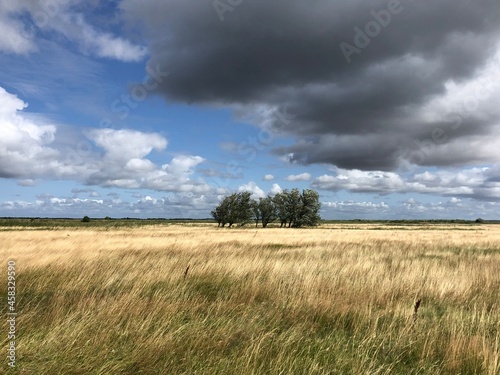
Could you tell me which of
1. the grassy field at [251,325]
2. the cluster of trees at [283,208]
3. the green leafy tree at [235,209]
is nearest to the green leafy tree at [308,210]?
the cluster of trees at [283,208]

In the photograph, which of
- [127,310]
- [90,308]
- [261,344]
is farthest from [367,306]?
[90,308]

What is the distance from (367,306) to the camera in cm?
618

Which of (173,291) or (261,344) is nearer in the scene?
(261,344)

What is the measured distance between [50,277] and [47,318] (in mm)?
3794

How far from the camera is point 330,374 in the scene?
372 centimetres

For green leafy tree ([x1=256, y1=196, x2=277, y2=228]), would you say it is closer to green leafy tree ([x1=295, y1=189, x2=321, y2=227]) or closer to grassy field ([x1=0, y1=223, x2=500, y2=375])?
green leafy tree ([x1=295, y1=189, x2=321, y2=227])

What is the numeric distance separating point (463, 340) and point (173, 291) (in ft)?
16.4

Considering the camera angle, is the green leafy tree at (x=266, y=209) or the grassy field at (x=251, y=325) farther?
the green leafy tree at (x=266, y=209)

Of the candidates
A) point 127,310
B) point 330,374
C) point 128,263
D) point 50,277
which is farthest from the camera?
point 128,263

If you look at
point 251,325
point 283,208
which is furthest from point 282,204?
point 251,325

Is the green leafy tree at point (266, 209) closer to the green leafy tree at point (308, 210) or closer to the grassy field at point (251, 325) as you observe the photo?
the green leafy tree at point (308, 210)

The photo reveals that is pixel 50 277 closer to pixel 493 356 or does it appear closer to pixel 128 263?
pixel 128 263

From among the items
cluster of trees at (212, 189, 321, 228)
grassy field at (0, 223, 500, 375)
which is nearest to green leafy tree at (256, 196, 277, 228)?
cluster of trees at (212, 189, 321, 228)

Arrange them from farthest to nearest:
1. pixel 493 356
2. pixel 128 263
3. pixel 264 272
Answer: pixel 128 263 < pixel 264 272 < pixel 493 356
